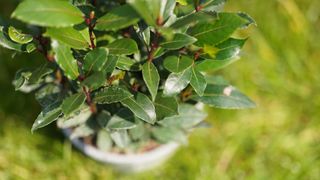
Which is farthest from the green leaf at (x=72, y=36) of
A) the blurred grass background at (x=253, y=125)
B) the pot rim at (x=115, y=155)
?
the blurred grass background at (x=253, y=125)

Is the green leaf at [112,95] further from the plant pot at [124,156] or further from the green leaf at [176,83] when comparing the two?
the plant pot at [124,156]

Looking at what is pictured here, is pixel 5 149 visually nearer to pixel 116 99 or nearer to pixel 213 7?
pixel 116 99

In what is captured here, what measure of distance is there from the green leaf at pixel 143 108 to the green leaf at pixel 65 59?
0.13m

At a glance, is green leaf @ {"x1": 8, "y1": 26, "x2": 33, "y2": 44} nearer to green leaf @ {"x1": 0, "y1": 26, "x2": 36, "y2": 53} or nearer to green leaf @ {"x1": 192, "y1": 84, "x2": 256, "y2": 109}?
green leaf @ {"x1": 0, "y1": 26, "x2": 36, "y2": 53}

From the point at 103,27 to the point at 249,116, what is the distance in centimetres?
111

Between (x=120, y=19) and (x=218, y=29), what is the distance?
224 mm

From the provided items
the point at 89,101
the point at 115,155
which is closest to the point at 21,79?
the point at 89,101

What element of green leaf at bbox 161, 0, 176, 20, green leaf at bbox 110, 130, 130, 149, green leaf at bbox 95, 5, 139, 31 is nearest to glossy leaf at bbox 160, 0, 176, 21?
green leaf at bbox 161, 0, 176, 20

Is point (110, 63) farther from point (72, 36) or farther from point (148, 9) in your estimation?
point (148, 9)

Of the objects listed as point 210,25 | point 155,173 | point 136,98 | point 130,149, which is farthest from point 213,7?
point 155,173

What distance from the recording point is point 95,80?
1.01 metres

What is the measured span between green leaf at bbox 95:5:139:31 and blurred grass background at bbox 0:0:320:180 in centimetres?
93

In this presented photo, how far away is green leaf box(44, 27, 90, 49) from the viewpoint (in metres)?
0.96

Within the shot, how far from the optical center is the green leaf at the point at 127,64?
112 centimetres
